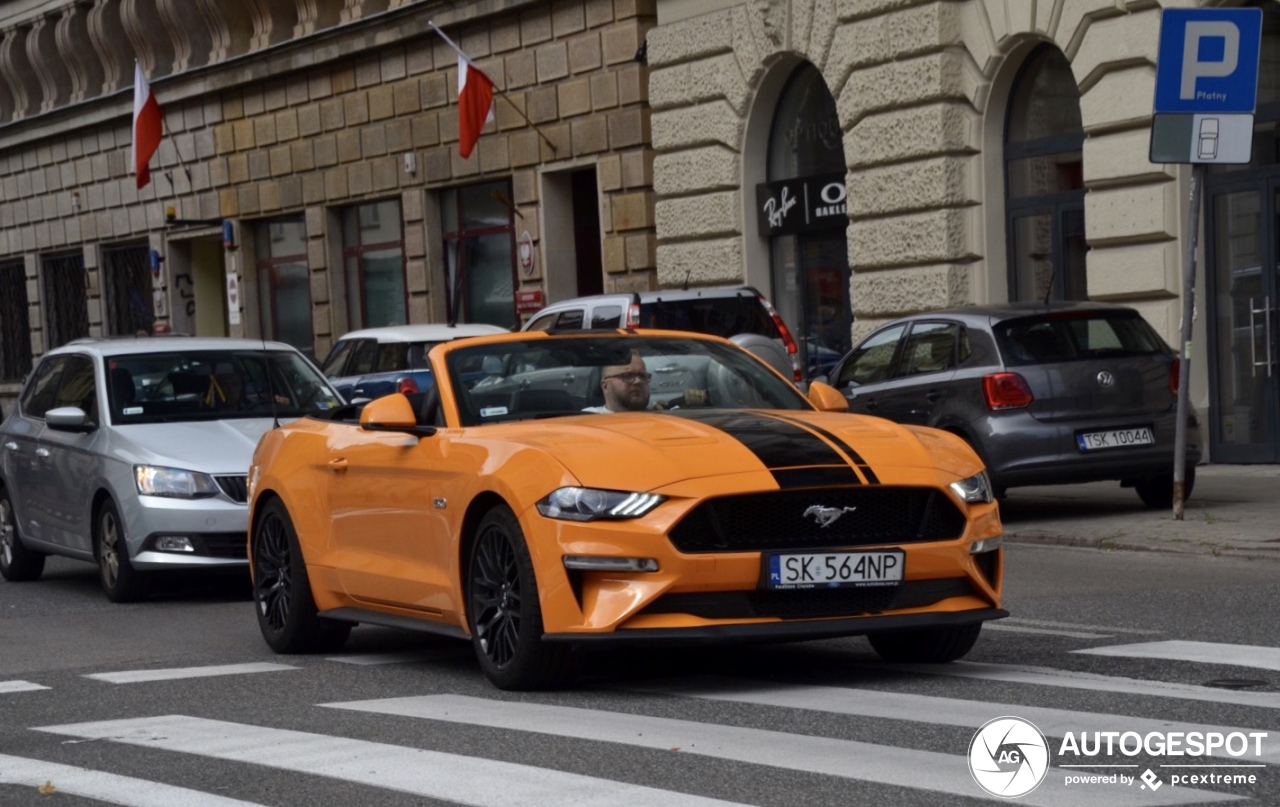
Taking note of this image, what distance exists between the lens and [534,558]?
7.75m

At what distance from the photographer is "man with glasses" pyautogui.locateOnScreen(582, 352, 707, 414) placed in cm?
890

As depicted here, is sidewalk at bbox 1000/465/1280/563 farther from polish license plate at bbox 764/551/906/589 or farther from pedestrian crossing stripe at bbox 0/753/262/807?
pedestrian crossing stripe at bbox 0/753/262/807

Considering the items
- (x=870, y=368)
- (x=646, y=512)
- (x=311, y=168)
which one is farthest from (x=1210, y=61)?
(x=311, y=168)

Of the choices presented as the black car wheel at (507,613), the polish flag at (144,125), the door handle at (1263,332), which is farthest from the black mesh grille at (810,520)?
the polish flag at (144,125)

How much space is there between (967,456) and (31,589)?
28.1 feet

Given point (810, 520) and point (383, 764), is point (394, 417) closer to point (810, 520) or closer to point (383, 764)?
point (810, 520)

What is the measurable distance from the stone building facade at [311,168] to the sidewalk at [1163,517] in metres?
10.0

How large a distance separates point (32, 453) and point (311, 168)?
1984cm

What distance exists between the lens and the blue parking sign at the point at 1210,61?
551 inches

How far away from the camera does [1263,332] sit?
1881 centimetres

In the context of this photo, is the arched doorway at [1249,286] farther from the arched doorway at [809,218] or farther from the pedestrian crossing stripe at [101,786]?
the pedestrian crossing stripe at [101,786]

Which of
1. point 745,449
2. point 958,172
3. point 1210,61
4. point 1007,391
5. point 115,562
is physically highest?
point 1210,61

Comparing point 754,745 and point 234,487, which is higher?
point 234,487

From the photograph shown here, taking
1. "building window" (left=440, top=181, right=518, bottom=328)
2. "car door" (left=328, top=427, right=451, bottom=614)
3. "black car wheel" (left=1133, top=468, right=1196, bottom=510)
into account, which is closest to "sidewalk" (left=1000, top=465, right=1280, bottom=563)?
"black car wheel" (left=1133, top=468, right=1196, bottom=510)
